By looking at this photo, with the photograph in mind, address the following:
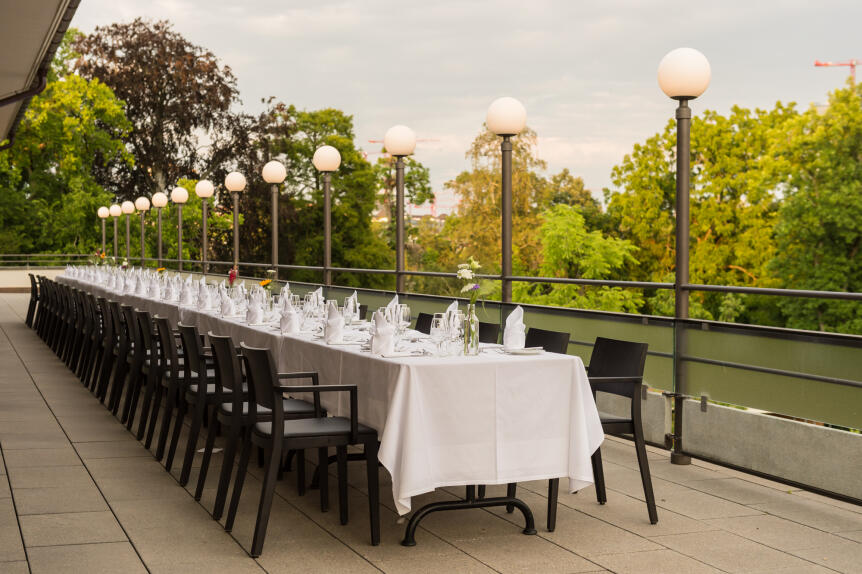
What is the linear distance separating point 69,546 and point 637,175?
38.1 m

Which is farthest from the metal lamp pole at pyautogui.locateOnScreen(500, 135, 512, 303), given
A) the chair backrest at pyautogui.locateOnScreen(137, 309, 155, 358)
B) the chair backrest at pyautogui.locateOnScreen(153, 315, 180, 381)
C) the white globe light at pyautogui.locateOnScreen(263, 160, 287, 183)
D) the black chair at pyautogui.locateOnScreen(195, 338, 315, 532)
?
the white globe light at pyautogui.locateOnScreen(263, 160, 287, 183)

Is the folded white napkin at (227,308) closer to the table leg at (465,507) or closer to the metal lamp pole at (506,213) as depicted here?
the metal lamp pole at (506,213)

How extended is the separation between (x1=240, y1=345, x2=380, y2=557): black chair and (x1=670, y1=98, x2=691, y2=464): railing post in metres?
2.49

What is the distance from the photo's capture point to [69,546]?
4.25 metres

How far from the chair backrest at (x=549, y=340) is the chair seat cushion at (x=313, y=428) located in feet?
4.42

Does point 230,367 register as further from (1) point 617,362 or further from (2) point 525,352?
(1) point 617,362

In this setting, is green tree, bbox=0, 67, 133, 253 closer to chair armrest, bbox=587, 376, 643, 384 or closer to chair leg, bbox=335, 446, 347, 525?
chair leg, bbox=335, 446, 347, 525

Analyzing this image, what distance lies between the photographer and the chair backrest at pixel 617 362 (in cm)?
500

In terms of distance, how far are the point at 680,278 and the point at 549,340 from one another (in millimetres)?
1307

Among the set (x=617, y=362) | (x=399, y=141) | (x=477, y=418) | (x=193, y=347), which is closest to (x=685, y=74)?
(x=617, y=362)

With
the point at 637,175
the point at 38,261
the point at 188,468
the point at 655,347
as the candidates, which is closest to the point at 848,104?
the point at 637,175

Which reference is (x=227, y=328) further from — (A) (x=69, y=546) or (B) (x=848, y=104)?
(B) (x=848, y=104)

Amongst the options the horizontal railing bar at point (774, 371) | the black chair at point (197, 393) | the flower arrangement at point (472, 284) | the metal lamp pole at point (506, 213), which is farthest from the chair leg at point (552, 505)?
the metal lamp pole at point (506, 213)

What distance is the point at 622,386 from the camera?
5.01 meters
